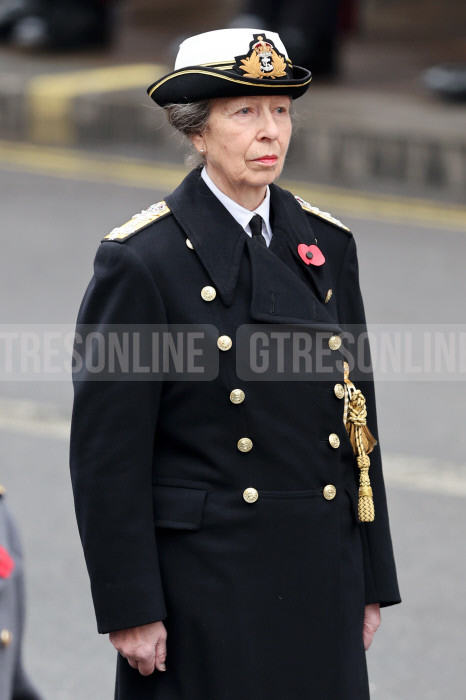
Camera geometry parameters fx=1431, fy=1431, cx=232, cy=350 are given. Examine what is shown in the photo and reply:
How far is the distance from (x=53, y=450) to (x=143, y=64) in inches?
280

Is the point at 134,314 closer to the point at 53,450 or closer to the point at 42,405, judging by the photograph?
the point at 53,450

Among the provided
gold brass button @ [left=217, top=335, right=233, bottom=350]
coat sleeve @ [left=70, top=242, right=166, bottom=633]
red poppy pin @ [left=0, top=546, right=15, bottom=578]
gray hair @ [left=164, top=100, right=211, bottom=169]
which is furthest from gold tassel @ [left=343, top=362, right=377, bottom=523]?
red poppy pin @ [left=0, top=546, right=15, bottom=578]

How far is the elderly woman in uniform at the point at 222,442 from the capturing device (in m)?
2.64

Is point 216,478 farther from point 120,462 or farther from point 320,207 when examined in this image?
point 320,207

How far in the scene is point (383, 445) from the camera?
5766 millimetres

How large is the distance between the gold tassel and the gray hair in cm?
54

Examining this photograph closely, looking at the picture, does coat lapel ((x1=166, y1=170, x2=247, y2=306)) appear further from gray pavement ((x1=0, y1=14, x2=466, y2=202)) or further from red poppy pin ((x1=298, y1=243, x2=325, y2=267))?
gray pavement ((x1=0, y1=14, x2=466, y2=202))

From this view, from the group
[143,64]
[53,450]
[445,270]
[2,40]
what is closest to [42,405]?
[53,450]

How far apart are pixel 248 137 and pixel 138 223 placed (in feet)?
0.87

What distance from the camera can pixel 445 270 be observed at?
7902 mm

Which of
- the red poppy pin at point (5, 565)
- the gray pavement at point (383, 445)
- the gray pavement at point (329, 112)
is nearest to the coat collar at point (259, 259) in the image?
the red poppy pin at point (5, 565)

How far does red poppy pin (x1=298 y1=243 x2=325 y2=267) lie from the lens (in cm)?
279

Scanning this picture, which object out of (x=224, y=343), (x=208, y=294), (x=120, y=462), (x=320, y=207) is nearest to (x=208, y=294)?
(x=208, y=294)

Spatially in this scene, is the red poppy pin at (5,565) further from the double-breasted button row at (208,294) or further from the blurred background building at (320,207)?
the blurred background building at (320,207)
